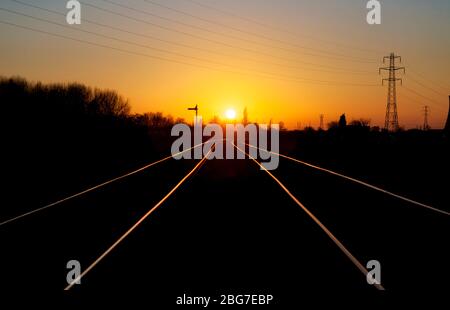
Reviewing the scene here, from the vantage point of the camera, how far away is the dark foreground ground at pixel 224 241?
648 cm

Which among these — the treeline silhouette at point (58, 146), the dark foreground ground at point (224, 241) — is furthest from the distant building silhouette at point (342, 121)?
the dark foreground ground at point (224, 241)

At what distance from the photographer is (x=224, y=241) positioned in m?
9.05

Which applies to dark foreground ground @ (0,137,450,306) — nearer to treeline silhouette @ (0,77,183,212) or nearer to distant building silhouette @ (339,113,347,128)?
treeline silhouette @ (0,77,183,212)

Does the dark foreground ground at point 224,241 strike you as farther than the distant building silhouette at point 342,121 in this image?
No

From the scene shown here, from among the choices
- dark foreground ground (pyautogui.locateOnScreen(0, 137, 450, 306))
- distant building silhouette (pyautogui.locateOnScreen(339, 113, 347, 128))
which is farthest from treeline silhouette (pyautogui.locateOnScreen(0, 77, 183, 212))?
distant building silhouette (pyautogui.locateOnScreen(339, 113, 347, 128))

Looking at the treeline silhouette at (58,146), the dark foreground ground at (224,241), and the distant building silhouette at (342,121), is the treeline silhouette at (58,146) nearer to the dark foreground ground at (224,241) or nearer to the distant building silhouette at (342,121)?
the dark foreground ground at (224,241)

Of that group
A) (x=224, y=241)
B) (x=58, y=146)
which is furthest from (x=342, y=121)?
(x=224, y=241)

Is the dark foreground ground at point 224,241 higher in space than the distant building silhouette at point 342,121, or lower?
lower

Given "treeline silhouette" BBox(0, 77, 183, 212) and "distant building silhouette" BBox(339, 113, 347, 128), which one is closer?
"treeline silhouette" BBox(0, 77, 183, 212)

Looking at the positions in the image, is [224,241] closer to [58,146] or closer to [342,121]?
[58,146]

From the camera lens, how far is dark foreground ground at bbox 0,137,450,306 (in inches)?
255

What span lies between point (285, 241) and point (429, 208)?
20.9 ft

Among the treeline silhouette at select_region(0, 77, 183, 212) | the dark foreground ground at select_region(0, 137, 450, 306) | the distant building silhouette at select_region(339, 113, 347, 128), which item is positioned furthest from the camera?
the distant building silhouette at select_region(339, 113, 347, 128)
